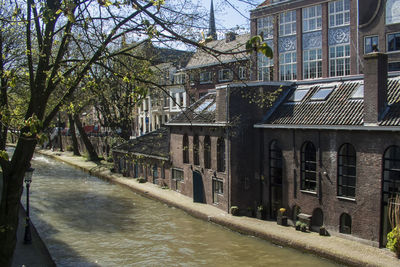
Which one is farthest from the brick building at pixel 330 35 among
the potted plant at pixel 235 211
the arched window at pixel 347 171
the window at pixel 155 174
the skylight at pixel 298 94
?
the arched window at pixel 347 171

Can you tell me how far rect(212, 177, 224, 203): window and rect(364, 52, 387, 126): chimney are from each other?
32.3 feet

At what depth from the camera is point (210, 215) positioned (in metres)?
22.6

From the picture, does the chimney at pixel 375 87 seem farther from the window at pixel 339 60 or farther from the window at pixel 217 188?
the window at pixel 339 60

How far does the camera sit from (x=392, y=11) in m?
30.0

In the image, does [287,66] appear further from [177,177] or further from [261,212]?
[261,212]

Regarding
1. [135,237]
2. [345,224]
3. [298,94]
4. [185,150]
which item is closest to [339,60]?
[298,94]

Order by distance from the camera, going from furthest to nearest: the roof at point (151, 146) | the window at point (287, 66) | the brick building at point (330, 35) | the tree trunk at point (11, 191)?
the window at point (287, 66) < the roof at point (151, 146) < the brick building at point (330, 35) < the tree trunk at point (11, 191)

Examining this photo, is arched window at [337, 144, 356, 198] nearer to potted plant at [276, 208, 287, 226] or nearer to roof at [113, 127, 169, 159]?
potted plant at [276, 208, 287, 226]

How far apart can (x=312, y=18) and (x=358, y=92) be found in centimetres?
1672

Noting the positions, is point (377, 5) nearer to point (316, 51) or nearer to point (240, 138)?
point (316, 51)

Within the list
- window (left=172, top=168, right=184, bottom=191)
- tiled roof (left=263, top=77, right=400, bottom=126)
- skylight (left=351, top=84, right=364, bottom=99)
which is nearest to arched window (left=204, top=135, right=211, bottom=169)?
window (left=172, top=168, right=184, bottom=191)

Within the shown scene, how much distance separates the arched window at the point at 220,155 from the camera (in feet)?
79.4

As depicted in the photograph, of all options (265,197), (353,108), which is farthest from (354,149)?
(265,197)

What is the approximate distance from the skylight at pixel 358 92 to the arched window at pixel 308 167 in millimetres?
→ 2976
